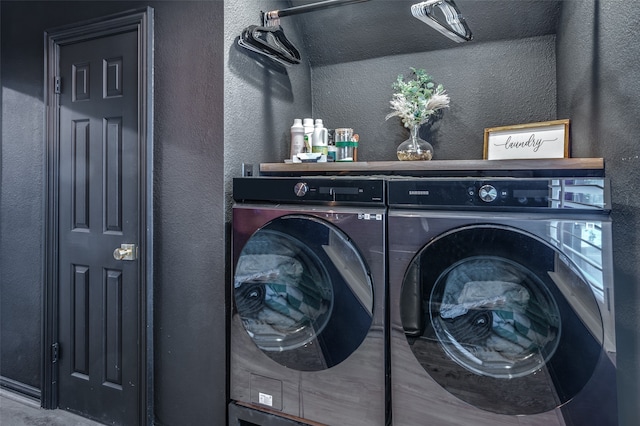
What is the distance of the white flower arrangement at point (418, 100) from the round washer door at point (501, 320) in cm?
94

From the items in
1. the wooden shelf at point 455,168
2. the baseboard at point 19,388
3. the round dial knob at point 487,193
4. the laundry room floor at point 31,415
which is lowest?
the laundry room floor at point 31,415

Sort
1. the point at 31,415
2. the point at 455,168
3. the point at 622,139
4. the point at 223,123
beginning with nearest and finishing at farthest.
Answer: the point at 622,139 → the point at 455,168 → the point at 223,123 → the point at 31,415

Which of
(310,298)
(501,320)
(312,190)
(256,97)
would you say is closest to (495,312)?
(501,320)

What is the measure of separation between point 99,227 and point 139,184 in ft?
1.28

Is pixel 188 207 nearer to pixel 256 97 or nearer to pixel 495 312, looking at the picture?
pixel 256 97

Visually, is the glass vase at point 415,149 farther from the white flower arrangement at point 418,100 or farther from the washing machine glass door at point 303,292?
the washing machine glass door at point 303,292

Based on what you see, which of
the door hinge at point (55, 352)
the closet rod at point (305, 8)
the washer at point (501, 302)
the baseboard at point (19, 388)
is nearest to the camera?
the washer at point (501, 302)

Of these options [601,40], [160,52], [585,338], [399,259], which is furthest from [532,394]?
[160,52]

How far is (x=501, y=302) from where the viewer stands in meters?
1.25

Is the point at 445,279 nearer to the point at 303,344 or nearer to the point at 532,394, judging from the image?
the point at 532,394

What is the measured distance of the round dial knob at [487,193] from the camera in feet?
4.27

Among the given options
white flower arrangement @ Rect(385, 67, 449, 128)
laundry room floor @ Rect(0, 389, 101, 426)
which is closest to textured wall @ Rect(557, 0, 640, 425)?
white flower arrangement @ Rect(385, 67, 449, 128)

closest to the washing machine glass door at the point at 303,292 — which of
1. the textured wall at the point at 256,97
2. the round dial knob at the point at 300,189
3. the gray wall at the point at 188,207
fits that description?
the round dial knob at the point at 300,189

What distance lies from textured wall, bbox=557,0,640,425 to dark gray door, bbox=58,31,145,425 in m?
1.99
